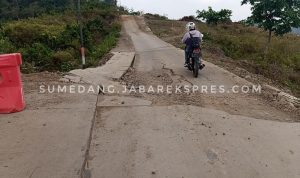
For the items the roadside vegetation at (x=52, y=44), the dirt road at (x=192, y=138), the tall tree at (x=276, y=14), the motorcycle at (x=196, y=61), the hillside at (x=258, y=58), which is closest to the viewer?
the dirt road at (x=192, y=138)

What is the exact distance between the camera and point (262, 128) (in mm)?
6844

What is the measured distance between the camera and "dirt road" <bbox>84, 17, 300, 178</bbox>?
5168 millimetres

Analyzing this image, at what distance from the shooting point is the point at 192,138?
6.18 meters

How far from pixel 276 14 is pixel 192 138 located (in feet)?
45.9

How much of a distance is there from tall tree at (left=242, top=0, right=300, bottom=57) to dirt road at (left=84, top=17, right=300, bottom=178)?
1001 centimetres

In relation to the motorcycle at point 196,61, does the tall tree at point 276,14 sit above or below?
above

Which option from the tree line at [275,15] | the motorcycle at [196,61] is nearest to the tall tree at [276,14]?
the tree line at [275,15]

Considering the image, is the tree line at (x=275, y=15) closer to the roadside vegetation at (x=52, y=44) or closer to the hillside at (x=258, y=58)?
the hillside at (x=258, y=58)

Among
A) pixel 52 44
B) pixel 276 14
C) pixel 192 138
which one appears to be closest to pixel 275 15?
pixel 276 14

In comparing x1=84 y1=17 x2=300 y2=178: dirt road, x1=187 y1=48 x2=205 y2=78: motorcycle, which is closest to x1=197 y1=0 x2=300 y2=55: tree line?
x1=187 y1=48 x2=205 y2=78: motorcycle

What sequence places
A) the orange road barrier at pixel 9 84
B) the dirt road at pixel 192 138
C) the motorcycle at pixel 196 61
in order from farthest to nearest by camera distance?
the motorcycle at pixel 196 61
the orange road barrier at pixel 9 84
the dirt road at pixel 192 138

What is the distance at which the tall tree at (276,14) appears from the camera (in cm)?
1769

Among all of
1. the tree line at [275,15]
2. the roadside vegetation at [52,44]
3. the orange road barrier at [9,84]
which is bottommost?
the roadside vegetation at [52,44]

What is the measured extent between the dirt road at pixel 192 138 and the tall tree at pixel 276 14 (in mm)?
10009
